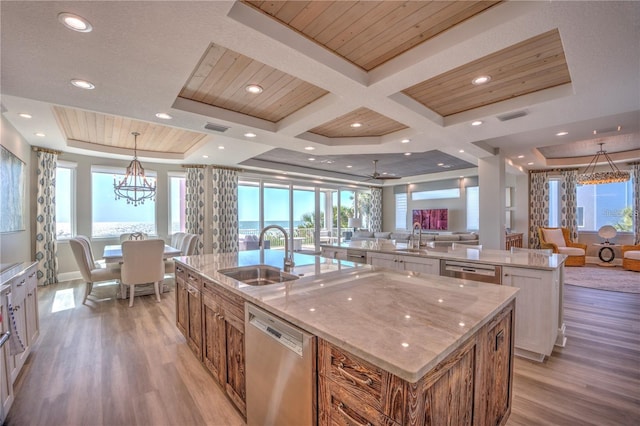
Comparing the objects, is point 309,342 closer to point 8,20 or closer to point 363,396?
point 363,396

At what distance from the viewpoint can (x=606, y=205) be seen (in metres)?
7.79

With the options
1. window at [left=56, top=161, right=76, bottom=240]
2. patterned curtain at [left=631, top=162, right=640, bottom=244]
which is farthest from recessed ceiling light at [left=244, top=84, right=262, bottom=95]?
patterned curtain at [left=631, top=162, right=640, bottom=244]

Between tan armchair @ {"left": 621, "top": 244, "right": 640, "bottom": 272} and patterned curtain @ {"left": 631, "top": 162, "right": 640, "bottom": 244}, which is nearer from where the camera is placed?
tan armchair @ {"left": 621, "top": 244, "right": 640, "bottom": 272}

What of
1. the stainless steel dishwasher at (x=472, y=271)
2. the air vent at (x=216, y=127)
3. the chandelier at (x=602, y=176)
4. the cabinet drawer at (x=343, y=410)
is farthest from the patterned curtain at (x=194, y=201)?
the chandelier at (x=602, y=176)

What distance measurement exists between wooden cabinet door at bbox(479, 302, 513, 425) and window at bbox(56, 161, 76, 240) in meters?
7.50

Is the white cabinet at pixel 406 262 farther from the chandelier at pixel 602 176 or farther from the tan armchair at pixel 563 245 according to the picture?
the tan armchair at pixel 563 245

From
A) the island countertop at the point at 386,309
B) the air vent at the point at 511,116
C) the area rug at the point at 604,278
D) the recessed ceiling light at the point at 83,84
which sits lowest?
the area rug at the point at 604,278

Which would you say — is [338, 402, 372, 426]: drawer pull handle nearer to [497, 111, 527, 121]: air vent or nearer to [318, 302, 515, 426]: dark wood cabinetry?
[318, 302, 515, 426]: dark wood cabinetry

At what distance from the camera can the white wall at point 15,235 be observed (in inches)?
130

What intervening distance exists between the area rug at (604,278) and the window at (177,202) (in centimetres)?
847

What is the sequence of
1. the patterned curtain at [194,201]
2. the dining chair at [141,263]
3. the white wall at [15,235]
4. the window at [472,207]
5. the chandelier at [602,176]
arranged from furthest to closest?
1. the window at [472,207]
2. the patterned curtain at [194,201]
3. the chandelier at [602,176]
4. the dining chair at [141,263]
5. the white wall at [15,235]

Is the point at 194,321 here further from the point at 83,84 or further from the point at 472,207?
the point at 472,207

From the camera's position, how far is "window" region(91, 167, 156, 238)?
6.19 meters

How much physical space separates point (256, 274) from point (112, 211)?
226 inches
